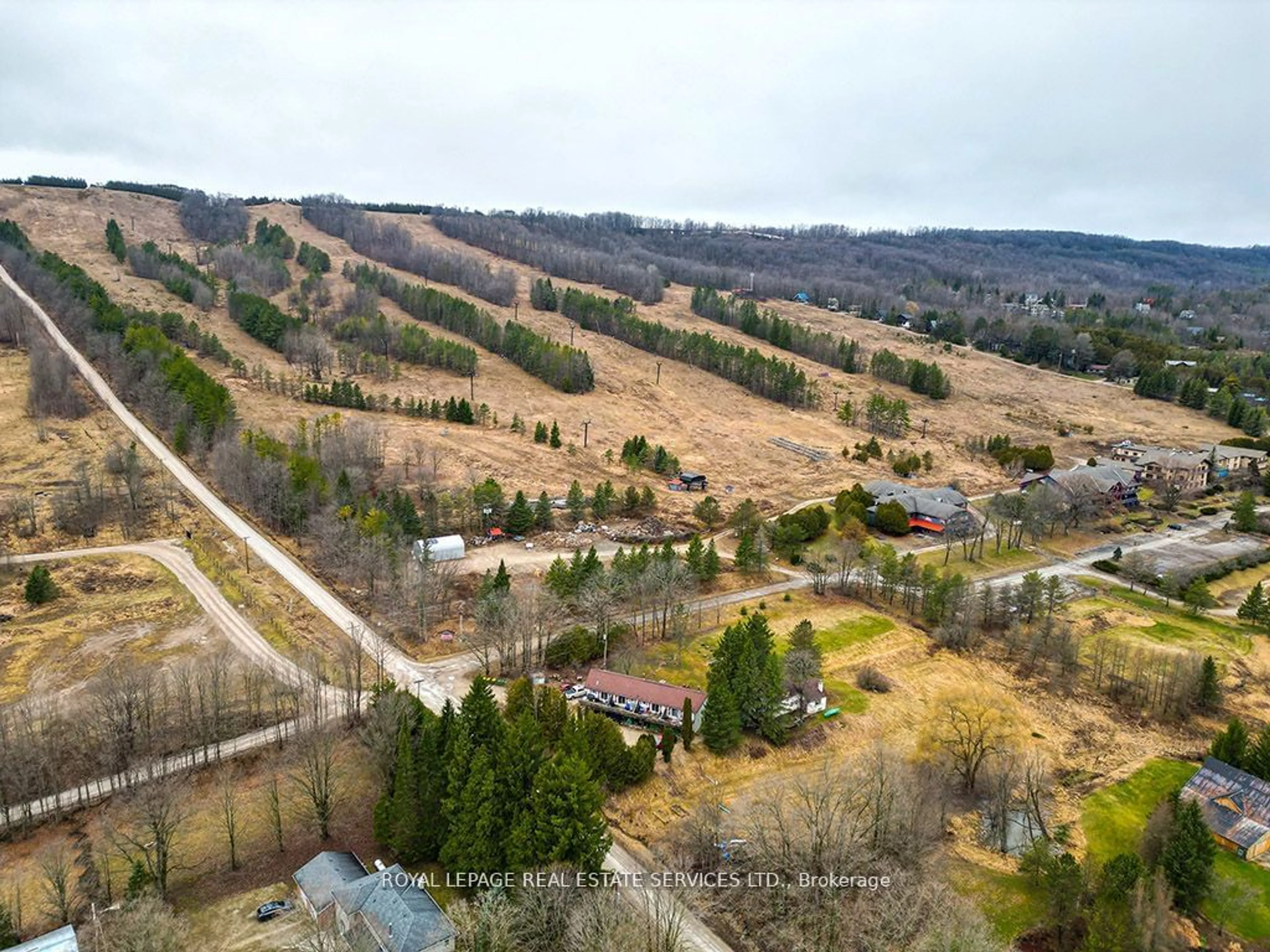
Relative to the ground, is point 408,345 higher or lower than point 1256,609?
higher

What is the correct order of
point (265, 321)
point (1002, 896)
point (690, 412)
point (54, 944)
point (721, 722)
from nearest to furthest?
point (54, 944), point (1002, 896), point (721, 722), point (690, 412), point (265, 321)

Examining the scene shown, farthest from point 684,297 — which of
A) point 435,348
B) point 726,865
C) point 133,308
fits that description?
point 726,865

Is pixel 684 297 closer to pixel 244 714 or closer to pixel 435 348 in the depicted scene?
pixel 435 348

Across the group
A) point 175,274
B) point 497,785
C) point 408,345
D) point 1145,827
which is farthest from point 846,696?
point 175,274

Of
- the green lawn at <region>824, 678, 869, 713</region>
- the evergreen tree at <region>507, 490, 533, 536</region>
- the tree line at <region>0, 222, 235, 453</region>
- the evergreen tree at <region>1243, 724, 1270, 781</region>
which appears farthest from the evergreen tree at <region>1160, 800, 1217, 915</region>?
the tree line at <region>0, 222, 235, 453</region>

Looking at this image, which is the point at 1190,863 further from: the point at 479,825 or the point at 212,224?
the point at 212,224

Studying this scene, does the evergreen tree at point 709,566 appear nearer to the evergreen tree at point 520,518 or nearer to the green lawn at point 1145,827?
the evergreen tree at point 520,518
